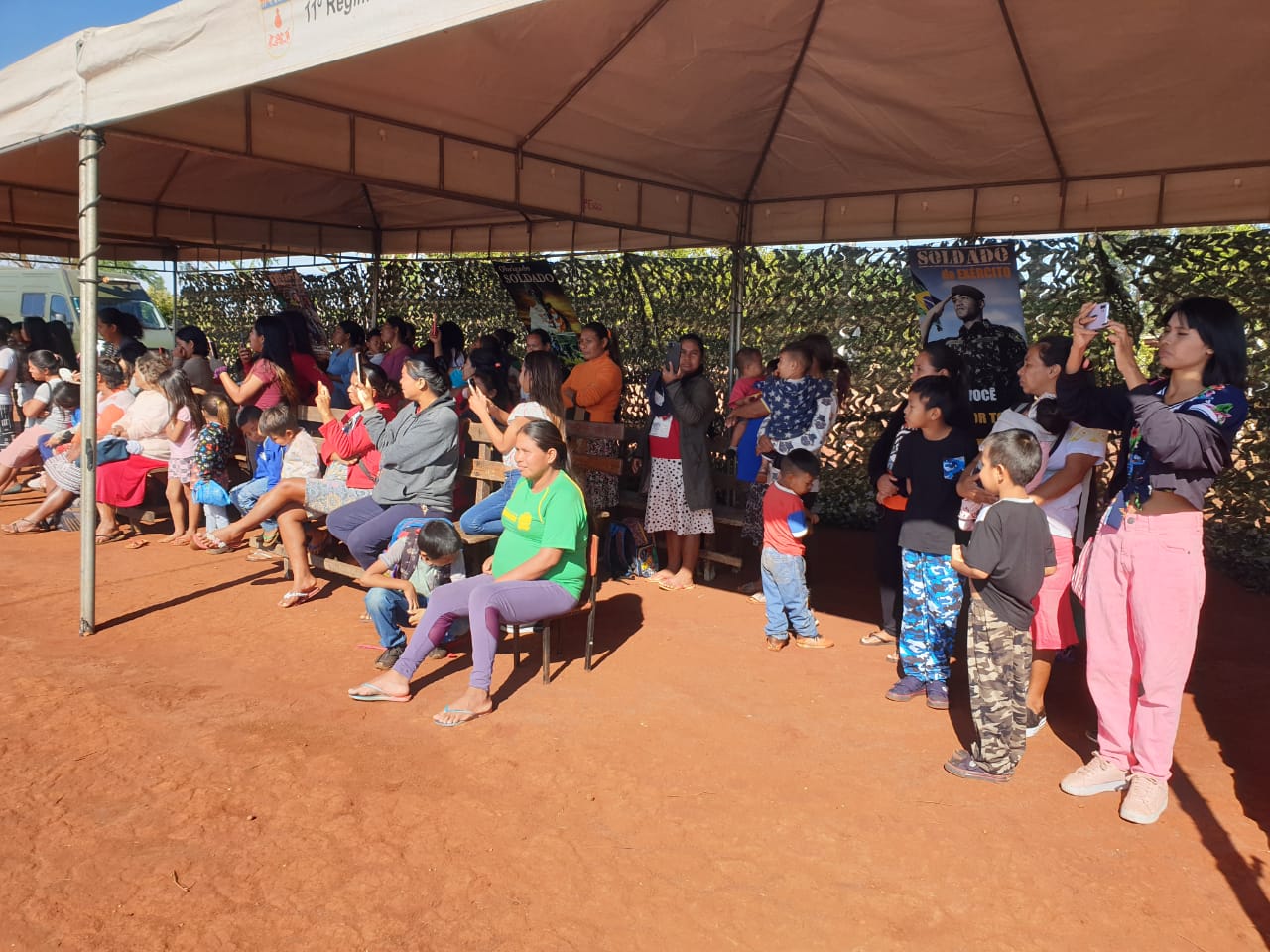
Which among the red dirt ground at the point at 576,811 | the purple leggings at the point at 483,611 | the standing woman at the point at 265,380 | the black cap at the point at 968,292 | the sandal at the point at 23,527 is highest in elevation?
the black cap at the point at 968,292

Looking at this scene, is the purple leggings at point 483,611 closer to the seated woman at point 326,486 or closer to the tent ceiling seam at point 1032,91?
the seated woman at point 326,486

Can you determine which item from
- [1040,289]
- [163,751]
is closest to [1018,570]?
[163,751]

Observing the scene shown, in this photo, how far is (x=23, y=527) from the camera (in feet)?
25.0

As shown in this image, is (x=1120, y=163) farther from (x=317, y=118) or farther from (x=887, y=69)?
(x=317, y=118)

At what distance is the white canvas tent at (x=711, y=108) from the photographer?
4.39m

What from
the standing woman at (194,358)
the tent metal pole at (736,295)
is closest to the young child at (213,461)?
the standing woman at (194,358)

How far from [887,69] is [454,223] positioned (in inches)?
223

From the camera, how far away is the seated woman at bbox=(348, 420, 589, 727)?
4301 millimetres

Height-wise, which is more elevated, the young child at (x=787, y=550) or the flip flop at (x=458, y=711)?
the young child at (x=787, y=550)

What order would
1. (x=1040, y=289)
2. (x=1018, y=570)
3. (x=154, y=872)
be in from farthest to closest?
(x=1040, y=289), (x=1018, y=570), (x=154, y=872)

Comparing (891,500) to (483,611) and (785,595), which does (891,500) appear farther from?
(483,611)

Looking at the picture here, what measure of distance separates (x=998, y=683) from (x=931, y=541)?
3.03 feet

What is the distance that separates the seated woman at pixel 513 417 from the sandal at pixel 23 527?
4463 millimetres

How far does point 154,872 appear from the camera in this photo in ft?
9.80
